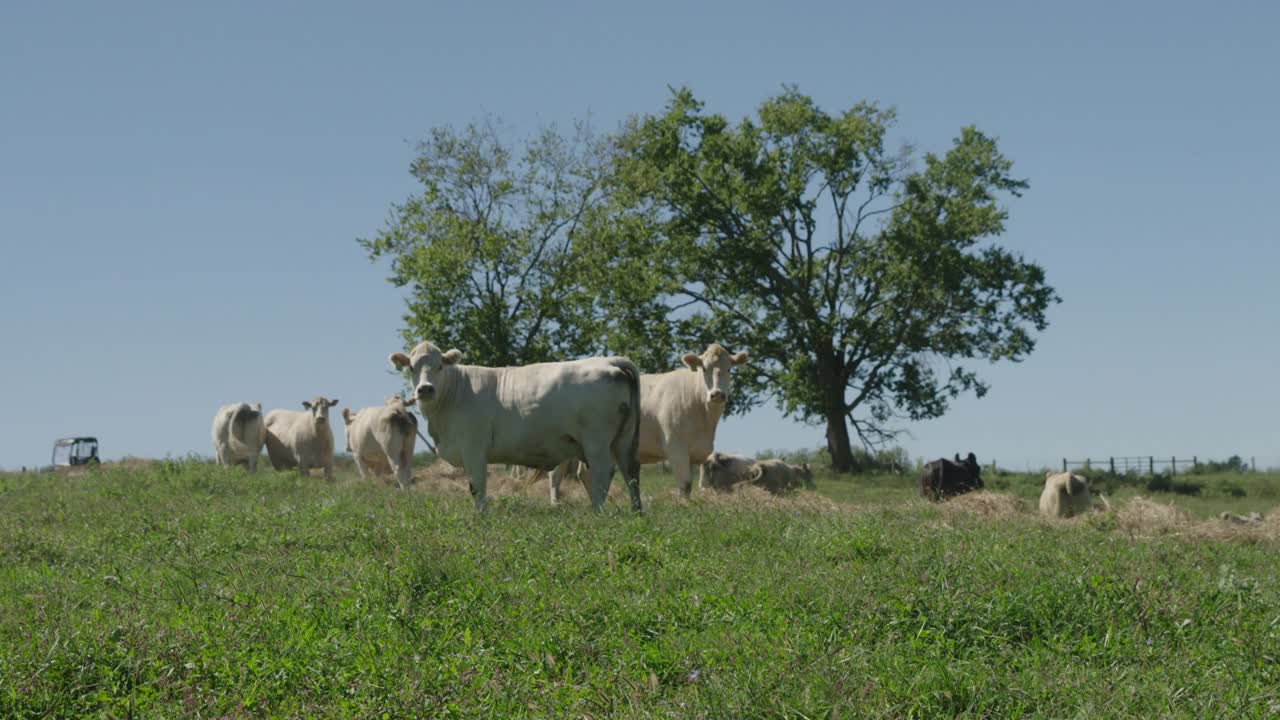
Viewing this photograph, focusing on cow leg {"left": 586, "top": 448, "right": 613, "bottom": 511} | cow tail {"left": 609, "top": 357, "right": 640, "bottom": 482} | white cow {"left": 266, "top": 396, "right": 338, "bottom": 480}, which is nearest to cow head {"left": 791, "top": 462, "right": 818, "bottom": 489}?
cow tail {"left": 609, "top": 357, "right": 640, "bottom": 482}

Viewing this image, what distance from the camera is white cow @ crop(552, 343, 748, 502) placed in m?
→ 19.9

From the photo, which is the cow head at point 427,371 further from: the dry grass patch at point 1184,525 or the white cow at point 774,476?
the dry grass patch at point 1184,525

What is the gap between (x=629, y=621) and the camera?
766cm

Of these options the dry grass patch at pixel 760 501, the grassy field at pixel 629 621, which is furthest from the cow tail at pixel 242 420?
the grassy field at pixel 629 621

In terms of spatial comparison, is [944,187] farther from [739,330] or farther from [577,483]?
[577,483]

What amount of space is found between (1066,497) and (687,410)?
6.48m

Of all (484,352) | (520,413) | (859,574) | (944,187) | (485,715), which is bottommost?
(485,715)

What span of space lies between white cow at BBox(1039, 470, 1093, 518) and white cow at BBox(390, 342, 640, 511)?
8070 millimetres

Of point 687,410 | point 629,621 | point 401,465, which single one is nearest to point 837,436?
point 401,465

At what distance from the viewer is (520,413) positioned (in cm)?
1580

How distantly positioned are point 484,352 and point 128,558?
3027cm

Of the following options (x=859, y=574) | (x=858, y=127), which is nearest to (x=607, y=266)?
(x=858, y=127)

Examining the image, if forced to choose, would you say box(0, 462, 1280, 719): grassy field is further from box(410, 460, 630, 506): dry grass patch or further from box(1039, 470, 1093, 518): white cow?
box(410, 460, 630, 506): dry grass patch

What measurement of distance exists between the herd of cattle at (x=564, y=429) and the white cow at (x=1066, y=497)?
2cm
